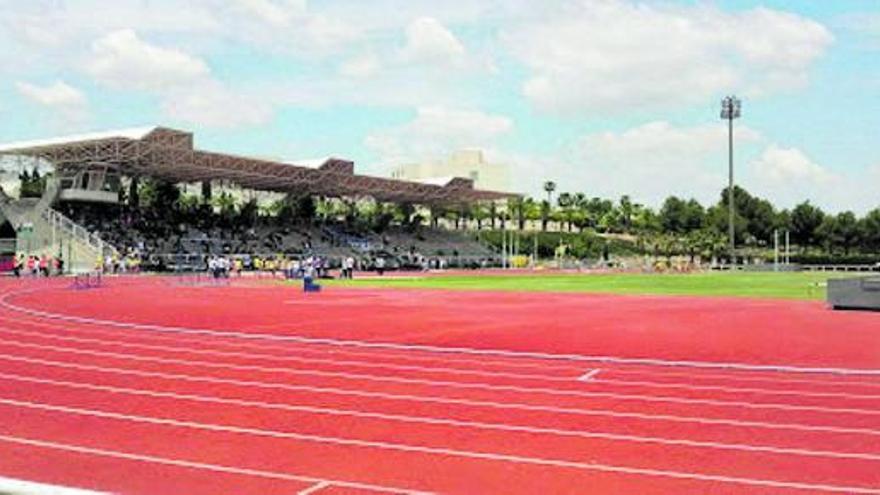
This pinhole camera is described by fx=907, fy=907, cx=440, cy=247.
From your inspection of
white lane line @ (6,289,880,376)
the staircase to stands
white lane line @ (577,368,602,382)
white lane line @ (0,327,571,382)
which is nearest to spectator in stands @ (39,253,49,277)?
the staircase to stands

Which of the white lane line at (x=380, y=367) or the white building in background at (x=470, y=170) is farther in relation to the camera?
the white building in background at (x=470, y=170)

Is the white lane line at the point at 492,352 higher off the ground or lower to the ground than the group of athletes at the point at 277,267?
lower

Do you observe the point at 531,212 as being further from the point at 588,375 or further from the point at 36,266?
the point at 588,375

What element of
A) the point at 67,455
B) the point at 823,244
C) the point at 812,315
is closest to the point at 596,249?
the point at 823,244

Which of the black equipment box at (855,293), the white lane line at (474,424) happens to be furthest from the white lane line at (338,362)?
the black equipment box at (855,293)

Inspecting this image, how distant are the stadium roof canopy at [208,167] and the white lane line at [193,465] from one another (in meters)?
43.8

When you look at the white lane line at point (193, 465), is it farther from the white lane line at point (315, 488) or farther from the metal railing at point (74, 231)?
the metal railing at point (74, 231)

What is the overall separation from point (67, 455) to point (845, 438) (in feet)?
20.8

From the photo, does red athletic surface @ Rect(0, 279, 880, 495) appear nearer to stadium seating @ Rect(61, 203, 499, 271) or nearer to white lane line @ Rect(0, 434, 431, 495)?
white lane line @ Rect(0, 434, 431, 495)

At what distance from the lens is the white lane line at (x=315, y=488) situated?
604 cm

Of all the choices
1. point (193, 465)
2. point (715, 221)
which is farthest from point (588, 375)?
point (715, 221)

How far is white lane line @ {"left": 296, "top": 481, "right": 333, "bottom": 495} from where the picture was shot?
6.04m

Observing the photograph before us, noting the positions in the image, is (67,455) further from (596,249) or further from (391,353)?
(596,249)

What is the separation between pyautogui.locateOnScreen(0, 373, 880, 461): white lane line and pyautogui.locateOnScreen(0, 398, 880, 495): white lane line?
0.91 m
